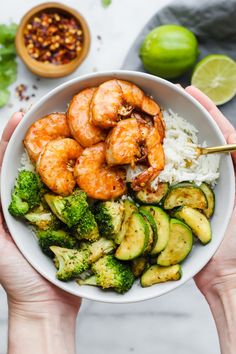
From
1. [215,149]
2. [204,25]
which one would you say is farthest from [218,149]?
[204,25]

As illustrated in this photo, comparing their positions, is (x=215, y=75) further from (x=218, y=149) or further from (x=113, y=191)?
(x=113, y=191)

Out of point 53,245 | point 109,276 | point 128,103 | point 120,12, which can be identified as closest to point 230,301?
point 109,276

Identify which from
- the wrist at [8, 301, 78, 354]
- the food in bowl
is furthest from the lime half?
the wrist at [8, 301, 78, 354]

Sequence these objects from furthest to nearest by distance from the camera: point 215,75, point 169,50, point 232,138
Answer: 1. point 215,75
2. point 169,50
3. point 232,138

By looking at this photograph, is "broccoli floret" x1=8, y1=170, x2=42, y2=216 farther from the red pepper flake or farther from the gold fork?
the red pepper flake

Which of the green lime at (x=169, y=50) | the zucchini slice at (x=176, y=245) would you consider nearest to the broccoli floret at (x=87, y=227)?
the zucchini slice at (x=176, y=245)

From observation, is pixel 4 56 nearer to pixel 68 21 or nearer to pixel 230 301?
pixel 68 21
